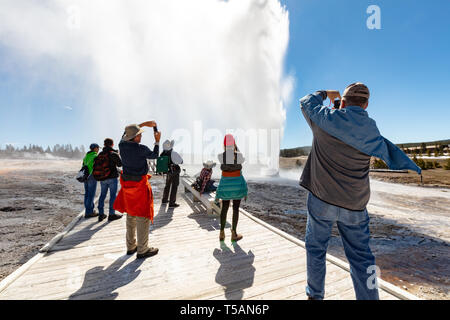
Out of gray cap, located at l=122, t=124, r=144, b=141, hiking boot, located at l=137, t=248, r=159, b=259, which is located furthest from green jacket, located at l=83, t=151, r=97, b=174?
hiking boot, located at l=137, t=248, r=159, b=259

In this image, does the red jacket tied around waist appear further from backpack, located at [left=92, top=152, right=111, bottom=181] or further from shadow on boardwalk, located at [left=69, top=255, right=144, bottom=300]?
backpack, located at [left=92, top=152, right=111, bottom=181]

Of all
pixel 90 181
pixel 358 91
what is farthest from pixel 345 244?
pixel 90 181

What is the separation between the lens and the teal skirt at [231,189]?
405 cm

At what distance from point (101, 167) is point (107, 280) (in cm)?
330

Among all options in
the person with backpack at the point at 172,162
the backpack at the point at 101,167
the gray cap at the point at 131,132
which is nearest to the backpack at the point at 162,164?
the person with backpack at the point at 172,162

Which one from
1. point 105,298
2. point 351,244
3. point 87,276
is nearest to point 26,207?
point 87,276

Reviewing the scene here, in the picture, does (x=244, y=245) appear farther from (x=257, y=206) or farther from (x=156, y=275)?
(x=257, y=206)

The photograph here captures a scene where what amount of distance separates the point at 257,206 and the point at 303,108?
11443 mm

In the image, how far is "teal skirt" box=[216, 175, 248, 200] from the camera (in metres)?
4.05

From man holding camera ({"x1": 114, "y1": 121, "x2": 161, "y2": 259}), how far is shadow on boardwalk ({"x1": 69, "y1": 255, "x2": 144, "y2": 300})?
1.20ft

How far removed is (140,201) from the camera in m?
3.51

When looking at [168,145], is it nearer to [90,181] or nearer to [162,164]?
[162,164]

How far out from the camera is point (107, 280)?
118 inches
